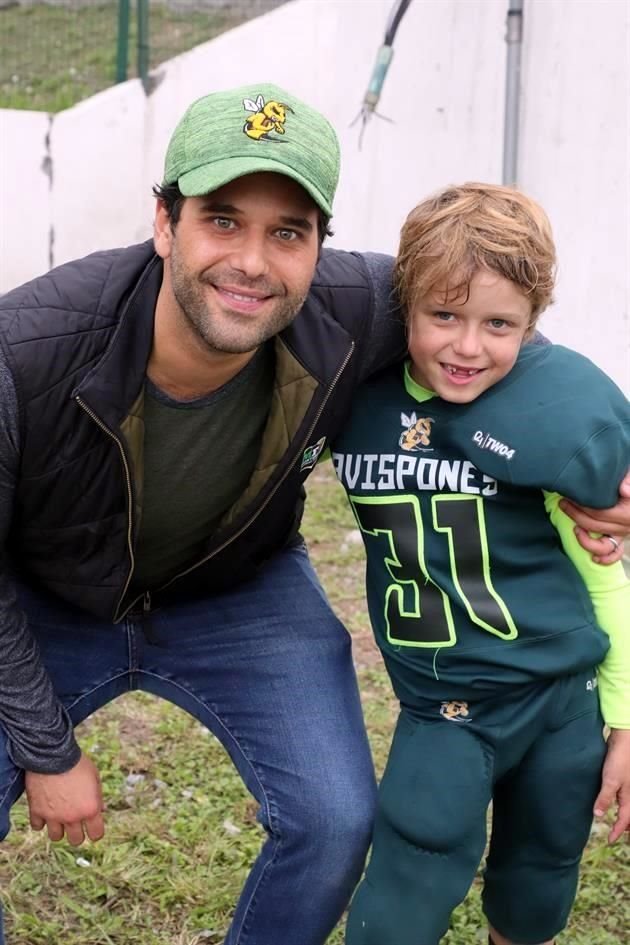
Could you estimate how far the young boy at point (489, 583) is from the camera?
2.40m

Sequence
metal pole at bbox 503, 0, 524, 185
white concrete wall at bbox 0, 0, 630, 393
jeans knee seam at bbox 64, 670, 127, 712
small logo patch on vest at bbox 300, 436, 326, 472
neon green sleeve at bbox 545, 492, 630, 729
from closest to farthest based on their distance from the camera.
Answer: neon green sleeve at bbox 545, 492, 630, 729
small logo patch on vest at bbox 300, 436, 326, 472
jeans knee seam at bbox 64, 670, 127, 712
white concrete wall at bbox 0, 0, 630, 393
metal pole at bbox 503, 0, 524, 185

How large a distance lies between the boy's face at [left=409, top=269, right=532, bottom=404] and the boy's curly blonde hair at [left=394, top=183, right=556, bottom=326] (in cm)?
2

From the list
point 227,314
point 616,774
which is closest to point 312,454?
point 227,314

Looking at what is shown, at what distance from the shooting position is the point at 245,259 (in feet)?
7.73

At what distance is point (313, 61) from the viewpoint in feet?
25.1

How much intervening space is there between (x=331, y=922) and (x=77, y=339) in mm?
1273

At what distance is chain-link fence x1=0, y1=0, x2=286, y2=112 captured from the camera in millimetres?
8328

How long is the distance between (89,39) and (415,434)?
6.92 metres

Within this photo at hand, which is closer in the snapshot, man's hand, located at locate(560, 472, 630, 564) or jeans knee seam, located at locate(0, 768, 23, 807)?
man's hand, located at locate(560, 472, 630, 564)

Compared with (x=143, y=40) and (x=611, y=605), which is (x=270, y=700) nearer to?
(x=611, y=605)

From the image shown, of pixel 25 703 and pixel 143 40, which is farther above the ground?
pixel 143 40

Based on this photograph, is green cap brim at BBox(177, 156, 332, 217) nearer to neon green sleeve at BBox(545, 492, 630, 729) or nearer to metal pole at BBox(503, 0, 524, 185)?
neon green sleeve at BBox(545, 492, 630, 729)

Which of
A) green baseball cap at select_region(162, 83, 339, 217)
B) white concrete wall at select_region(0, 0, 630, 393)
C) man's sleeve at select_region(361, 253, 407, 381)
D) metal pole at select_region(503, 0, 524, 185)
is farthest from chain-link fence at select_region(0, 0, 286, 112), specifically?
green baseball cap at select_region(162, 83, 339, 217)

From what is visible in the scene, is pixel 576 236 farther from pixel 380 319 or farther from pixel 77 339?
pixel 77 339
